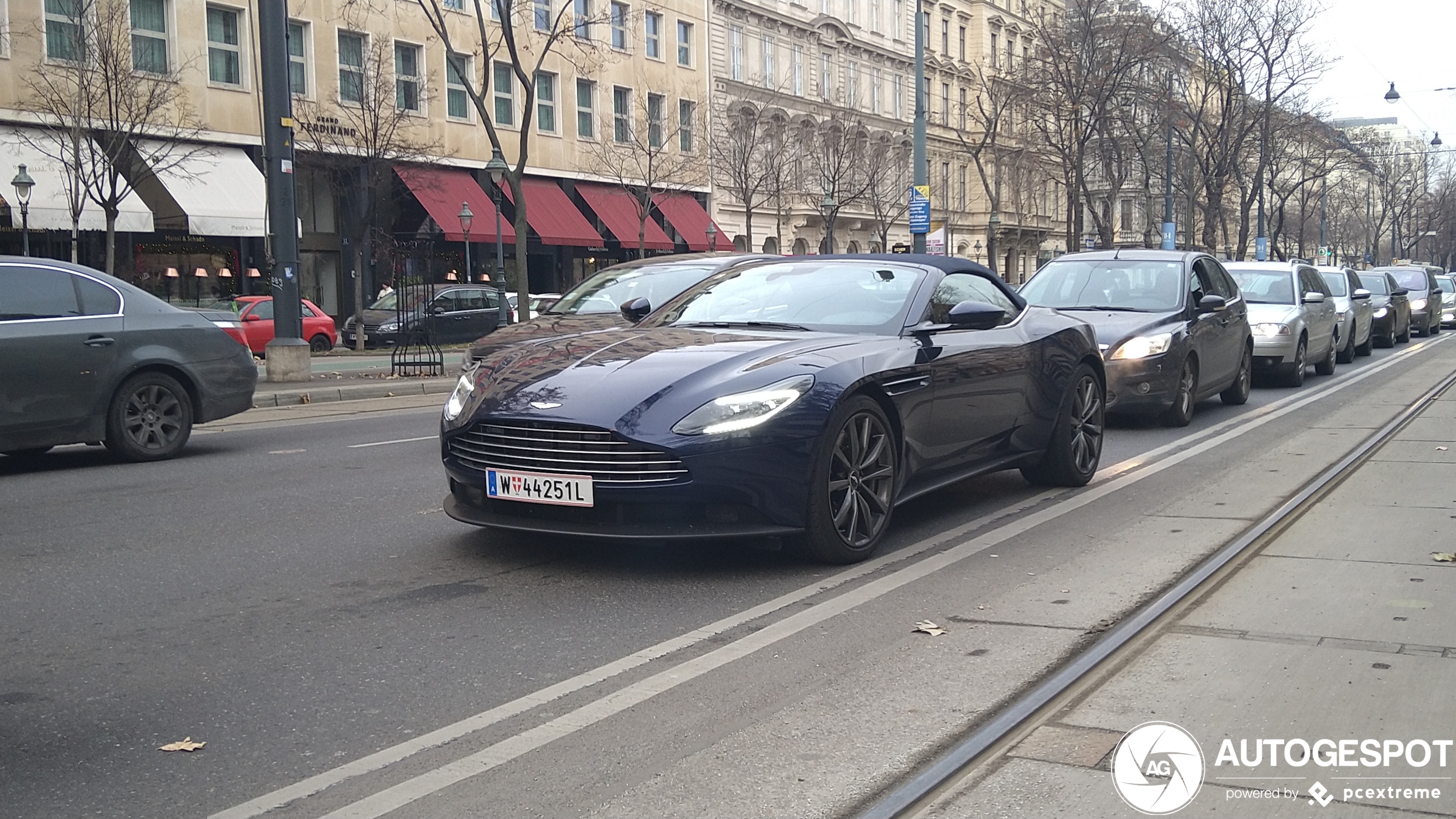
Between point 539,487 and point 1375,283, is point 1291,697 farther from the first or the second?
point 1375,283

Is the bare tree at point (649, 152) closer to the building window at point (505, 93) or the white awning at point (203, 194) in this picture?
the building window at point (505, 93)

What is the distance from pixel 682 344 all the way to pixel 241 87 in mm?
30528

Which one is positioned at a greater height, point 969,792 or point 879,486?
point 879,486

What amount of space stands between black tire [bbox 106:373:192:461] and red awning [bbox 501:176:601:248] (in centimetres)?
2934

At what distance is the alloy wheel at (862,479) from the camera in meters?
5.85

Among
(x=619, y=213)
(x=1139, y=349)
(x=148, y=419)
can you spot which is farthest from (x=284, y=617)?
(x=619, y=213)

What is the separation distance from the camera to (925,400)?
646 cm

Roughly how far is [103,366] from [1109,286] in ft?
28.2

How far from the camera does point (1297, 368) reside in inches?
631

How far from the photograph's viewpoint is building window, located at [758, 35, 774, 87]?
52.2m

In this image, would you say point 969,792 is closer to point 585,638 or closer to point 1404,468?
point 585,638

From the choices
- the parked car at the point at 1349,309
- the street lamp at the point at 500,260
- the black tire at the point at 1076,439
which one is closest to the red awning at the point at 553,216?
the street lamp at the point at 500,260

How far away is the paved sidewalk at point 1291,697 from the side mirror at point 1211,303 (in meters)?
5.47

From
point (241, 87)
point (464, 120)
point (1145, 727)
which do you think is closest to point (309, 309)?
point (241, 87)
